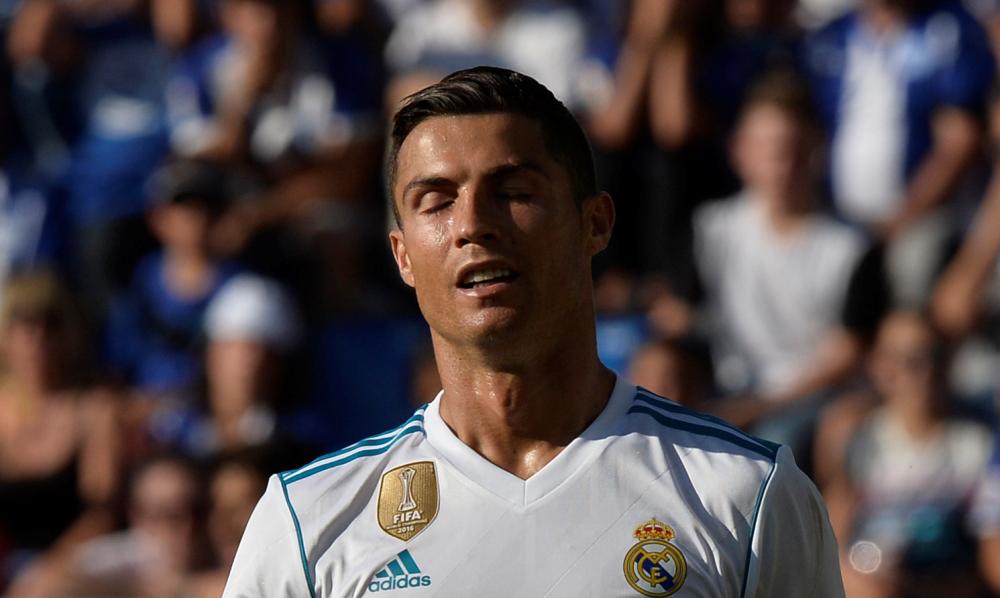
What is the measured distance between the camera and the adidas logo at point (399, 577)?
2.77 metres

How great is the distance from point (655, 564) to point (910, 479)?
12.7 ft

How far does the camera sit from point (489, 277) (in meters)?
2.86

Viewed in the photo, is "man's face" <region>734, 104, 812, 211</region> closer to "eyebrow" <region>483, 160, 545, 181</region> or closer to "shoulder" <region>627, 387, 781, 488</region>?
"shoulder" <region>627, 387, 781, 488</region>

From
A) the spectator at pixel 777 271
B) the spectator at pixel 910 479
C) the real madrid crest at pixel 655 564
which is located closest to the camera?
the real madrid crest at pixel 655 564

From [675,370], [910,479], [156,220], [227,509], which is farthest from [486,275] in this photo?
[156,220]

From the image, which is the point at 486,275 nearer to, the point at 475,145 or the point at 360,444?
the point at 475,145

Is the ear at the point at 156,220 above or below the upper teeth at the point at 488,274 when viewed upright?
above

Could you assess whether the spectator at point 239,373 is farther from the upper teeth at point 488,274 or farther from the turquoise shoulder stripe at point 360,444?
the upper teeth at point 488,274

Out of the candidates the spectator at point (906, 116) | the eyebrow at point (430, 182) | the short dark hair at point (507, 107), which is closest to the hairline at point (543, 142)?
the short dark hair at point (507, 107)

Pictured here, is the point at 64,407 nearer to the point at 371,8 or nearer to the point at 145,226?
the point at 145,226

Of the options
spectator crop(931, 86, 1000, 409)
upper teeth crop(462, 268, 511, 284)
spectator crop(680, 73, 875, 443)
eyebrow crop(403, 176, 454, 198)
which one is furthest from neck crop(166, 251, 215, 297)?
upper teeth crop(462, 268, 511, 284)

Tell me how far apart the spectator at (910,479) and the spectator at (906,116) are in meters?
0.56

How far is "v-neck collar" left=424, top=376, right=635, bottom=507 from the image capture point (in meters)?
2.87

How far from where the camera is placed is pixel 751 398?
680 centimetres
